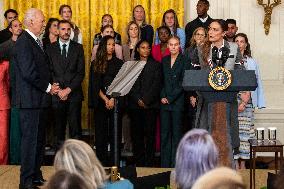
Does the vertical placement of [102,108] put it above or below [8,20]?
→ below

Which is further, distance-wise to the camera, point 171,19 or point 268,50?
point 268,50

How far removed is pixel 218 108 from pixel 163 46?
2.74m

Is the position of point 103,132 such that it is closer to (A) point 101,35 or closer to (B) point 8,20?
(A) point 101,35

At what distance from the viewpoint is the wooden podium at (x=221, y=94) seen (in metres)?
5.11

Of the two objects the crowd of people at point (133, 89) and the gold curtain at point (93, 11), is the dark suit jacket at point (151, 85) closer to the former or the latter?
the crowd of people at point (133, 89)

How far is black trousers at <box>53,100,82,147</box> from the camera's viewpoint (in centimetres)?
759

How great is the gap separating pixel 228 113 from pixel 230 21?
287 centimetres

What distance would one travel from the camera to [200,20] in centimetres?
820

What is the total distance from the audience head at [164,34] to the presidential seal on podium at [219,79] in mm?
2734

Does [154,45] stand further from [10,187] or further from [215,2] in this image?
[10,187]

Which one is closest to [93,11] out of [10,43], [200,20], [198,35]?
[10,43]

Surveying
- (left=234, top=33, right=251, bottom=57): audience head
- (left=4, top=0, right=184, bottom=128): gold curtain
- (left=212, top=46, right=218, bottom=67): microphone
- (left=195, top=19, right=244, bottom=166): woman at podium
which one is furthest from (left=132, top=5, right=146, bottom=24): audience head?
(left=212, top=46, right=218, bottom=67): microphone

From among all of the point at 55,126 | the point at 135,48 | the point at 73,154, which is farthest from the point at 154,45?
the point at 73,154

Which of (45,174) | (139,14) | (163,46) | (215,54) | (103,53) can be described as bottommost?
(45,174)
